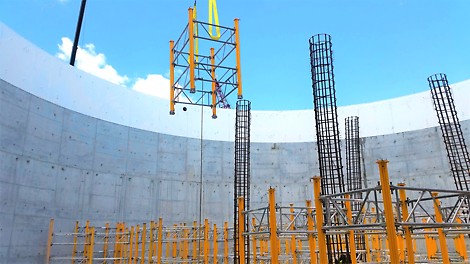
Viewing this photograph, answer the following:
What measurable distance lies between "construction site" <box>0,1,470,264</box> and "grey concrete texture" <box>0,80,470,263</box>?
0.18 feet

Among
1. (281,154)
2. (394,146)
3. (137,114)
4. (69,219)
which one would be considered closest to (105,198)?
(69,219)

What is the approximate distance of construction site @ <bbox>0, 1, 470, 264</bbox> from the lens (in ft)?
47.7

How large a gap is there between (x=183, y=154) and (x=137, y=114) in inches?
135

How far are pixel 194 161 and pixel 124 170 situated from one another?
4.16m

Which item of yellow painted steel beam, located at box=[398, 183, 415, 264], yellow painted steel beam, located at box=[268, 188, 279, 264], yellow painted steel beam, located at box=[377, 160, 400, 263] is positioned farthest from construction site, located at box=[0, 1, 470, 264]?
yellow painted steel beam, located at box=[377, 160, 400, 263]

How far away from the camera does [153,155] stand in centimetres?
2191

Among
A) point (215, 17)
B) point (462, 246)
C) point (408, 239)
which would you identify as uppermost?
point (215, 17)

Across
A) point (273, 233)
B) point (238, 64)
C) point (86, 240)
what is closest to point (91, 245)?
point (86, 240)

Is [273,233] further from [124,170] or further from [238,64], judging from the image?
[124,170]

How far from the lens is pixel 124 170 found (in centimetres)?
2070

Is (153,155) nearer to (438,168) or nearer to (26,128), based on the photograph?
(26,128)

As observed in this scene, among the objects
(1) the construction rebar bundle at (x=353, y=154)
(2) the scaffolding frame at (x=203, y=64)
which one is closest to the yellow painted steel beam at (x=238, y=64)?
(2) the scaffolding frame at (x=203, y=64)

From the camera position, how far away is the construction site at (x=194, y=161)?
47.7 feet

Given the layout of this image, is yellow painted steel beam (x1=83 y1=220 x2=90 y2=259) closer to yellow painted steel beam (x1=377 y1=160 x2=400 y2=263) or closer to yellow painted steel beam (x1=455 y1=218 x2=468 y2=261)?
yellow painted steel beam (x1=377 y1=160 x2=400 y2=263)
